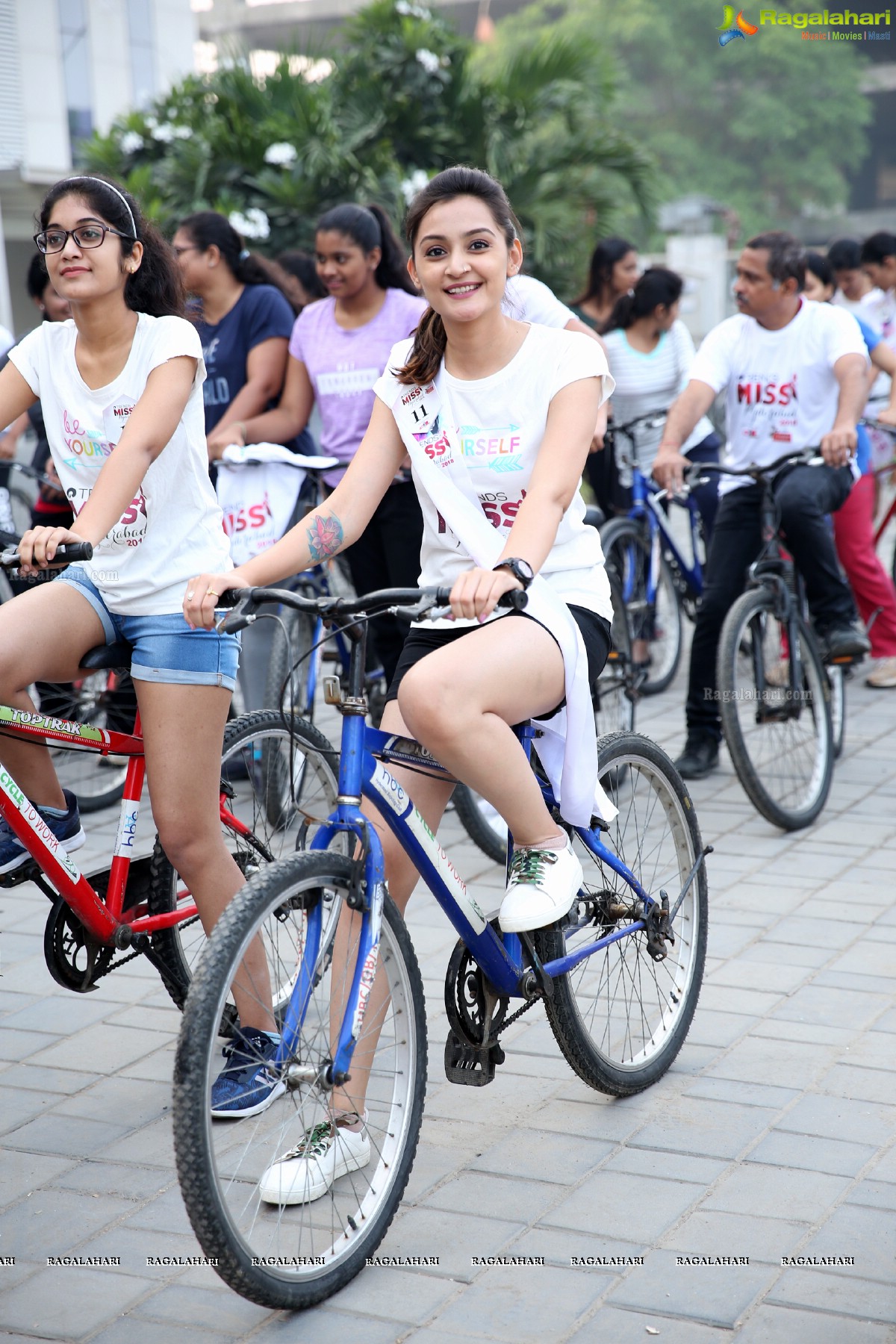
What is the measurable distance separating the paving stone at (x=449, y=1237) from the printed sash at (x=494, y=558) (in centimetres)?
84

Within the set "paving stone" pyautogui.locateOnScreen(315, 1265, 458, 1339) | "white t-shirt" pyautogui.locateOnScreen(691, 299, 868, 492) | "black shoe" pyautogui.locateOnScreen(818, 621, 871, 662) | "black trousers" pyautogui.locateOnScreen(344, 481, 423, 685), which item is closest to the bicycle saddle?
"paving stone" pyautogui.locateOnScreen(315, 1265, 458, 1339)

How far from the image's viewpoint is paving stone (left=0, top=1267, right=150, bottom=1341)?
102 inches

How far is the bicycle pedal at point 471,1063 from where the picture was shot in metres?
3.00

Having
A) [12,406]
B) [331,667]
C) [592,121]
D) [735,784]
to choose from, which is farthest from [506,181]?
[12,406]

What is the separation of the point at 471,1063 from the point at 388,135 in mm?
11043

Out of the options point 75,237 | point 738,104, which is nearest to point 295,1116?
point 75,237

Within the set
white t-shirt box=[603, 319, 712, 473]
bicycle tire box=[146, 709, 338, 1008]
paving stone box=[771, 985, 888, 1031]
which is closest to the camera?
bicycle tire box=[146, 709, 338, 1008]

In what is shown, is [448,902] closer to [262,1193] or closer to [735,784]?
[262,1193]

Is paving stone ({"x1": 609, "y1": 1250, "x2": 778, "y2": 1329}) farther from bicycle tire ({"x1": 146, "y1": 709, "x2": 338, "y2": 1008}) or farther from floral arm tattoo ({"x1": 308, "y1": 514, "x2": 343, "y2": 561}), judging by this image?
floral arm tattoo ({"x1": 308, "y1": 514, "x2": 343, "y2": 561})

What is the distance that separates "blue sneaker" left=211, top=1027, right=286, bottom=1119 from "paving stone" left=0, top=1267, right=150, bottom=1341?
1.50 feet

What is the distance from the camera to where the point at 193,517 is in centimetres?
335

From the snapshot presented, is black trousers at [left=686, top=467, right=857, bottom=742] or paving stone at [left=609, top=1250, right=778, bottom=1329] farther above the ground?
black trousers at [left=686, top=467, right=857, bottom=742]

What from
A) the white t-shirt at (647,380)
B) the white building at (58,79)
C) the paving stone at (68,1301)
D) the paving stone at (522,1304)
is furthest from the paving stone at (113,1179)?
the white building at (58,79)

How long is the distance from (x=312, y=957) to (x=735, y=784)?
3.79 meters
